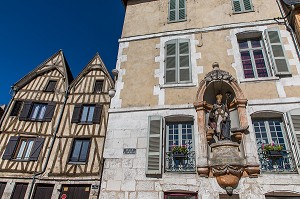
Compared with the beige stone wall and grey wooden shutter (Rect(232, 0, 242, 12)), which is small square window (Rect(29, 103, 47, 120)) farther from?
grey wooden shutter (Rect(232, 0, 242, 12))

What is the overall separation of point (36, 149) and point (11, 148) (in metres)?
1.18

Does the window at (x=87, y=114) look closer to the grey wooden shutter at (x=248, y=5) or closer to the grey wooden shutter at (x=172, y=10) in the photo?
the grey wooden shutter at (x=172, y=10)

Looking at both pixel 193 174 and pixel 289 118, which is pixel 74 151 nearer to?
pixel 193 174

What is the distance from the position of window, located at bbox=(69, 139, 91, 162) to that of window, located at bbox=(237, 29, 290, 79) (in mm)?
7533

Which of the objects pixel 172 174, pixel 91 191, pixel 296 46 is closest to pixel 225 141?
pixel 172 174

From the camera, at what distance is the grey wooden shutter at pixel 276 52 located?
6.09m

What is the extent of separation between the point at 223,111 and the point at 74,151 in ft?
24.5

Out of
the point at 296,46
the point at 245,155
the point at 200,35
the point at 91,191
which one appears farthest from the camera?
the point at 91,191

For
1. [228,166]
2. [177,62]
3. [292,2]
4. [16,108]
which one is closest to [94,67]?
[16,108]

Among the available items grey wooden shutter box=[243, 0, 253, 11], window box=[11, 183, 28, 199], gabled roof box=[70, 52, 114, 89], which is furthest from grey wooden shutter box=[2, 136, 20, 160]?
grey wooden shutter box=[243, 0, 253, 11]

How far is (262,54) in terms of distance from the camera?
6.79 metres

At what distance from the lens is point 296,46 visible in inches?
252

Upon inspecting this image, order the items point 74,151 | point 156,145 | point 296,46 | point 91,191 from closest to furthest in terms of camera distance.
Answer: point 156,145 < point 296,46 < point 91,191 < point 74,151

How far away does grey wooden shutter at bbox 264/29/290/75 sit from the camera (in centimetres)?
609
